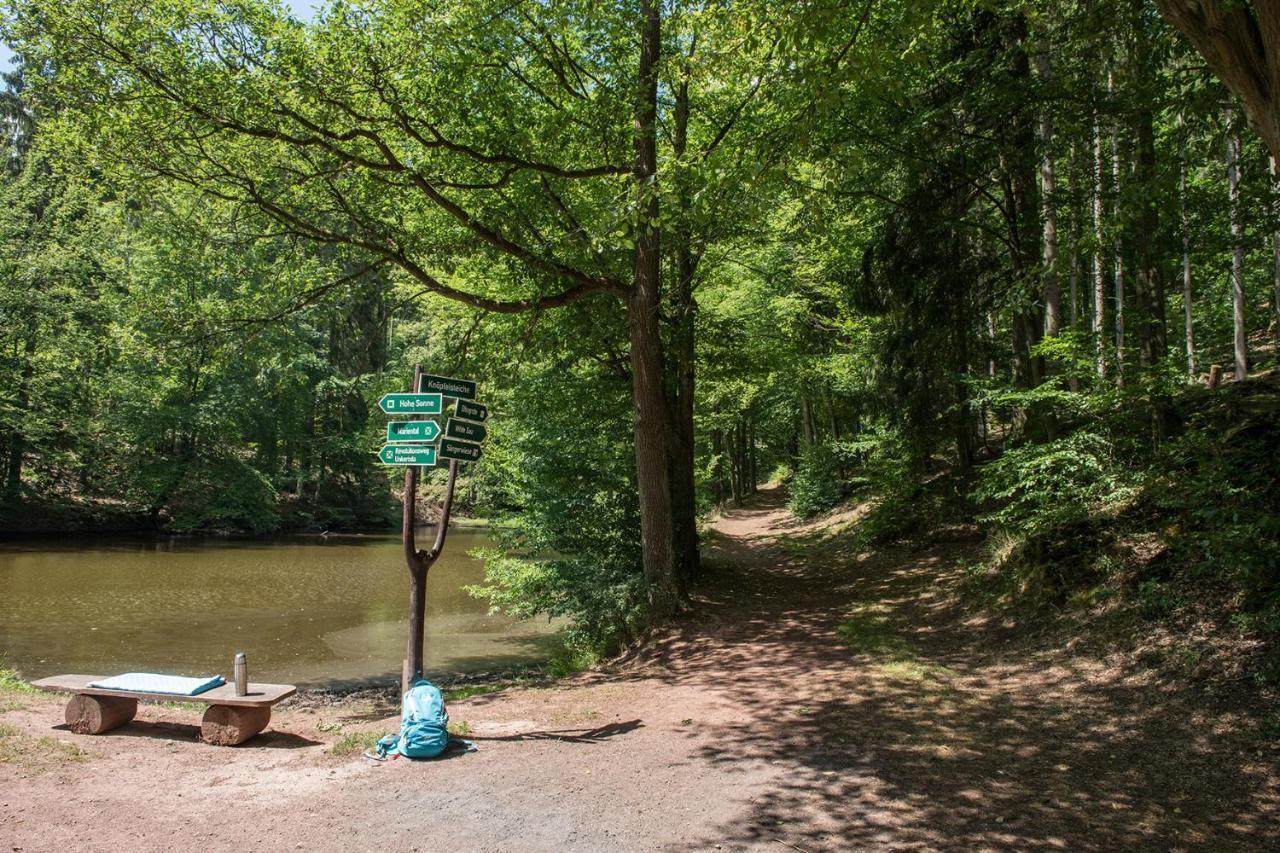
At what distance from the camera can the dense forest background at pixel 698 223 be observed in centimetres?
743

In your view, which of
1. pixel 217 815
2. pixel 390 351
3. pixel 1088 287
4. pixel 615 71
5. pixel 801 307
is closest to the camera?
pixel 217 815

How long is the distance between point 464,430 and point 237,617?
37.6 ft

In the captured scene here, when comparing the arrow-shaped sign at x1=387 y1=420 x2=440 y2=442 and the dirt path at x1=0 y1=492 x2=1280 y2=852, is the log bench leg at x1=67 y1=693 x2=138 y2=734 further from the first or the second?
the arrow-shaped sign at x1=387 y1=420 x2=440 y2=442

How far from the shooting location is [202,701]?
610 centimetres

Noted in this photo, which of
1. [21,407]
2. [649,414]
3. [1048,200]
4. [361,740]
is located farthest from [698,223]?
[21,407]

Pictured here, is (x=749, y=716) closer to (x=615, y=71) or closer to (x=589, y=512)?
(x=589, y=512)

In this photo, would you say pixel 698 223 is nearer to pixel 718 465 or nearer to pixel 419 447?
pixel 419 447

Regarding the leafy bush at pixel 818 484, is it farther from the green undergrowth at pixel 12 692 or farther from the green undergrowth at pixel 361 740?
the green undergrowth at pixel 12 692

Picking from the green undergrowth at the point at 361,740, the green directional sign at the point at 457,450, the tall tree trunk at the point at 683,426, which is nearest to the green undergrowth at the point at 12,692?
the green undergrowth at the point at 361,740

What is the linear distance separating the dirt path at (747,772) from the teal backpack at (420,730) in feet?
0.49

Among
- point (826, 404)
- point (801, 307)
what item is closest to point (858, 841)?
point (801, 307)

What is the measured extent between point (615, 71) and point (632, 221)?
16.1ft

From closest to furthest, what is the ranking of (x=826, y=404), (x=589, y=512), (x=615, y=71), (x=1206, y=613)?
(x=1206, y=613)
(x=615, y=71)
(x=589, y=512)
(x=826, y=404)

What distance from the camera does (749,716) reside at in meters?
6.24
